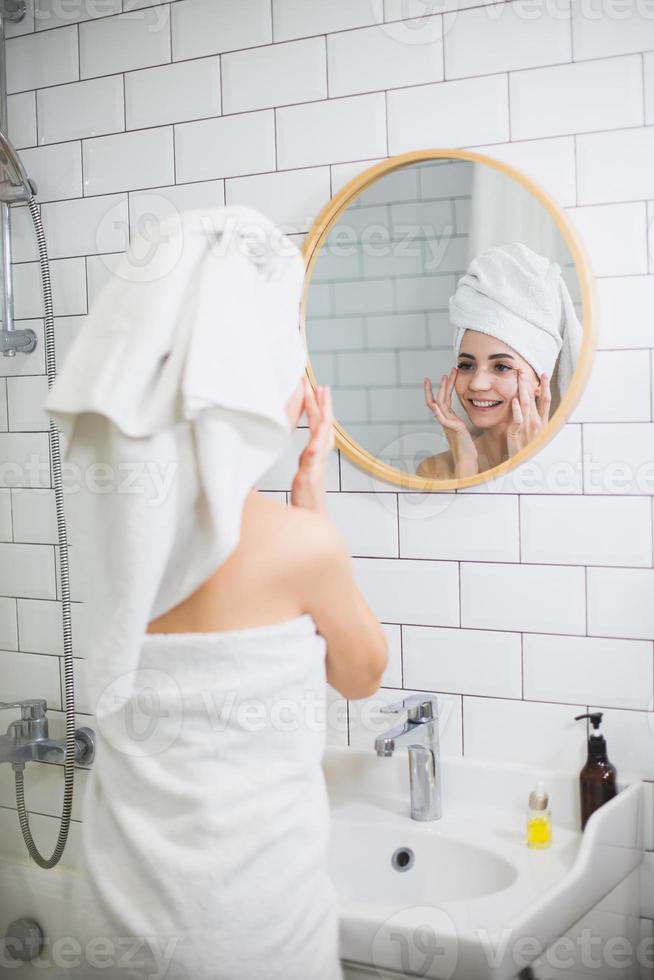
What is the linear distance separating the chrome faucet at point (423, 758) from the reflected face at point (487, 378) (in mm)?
447

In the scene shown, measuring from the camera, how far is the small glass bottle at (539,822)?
1.30 metres

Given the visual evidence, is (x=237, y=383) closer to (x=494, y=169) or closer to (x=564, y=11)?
(x=494, y=169)

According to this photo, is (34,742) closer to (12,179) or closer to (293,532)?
(293,532)

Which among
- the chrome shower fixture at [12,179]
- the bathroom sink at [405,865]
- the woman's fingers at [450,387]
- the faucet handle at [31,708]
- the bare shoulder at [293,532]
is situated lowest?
the bathroom sink at [405,865]

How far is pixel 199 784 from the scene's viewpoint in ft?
3.09

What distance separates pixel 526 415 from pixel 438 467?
0.16 meters

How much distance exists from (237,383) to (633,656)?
0.79 meters

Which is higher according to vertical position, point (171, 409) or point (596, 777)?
point (171, 409)

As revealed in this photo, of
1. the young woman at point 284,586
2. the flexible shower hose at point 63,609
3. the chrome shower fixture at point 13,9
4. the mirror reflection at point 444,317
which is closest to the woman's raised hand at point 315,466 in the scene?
the young woman at point 284,586

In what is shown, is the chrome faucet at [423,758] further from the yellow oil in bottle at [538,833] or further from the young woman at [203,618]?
the young woman at [203,618]

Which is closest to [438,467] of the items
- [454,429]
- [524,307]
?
[454,429]

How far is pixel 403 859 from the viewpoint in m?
1.35

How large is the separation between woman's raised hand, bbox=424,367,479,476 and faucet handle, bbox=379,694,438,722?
35cm

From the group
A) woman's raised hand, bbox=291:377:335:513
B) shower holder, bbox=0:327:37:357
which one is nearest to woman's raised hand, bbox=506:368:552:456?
woman's raised hand, bbox=291:377:335:513
